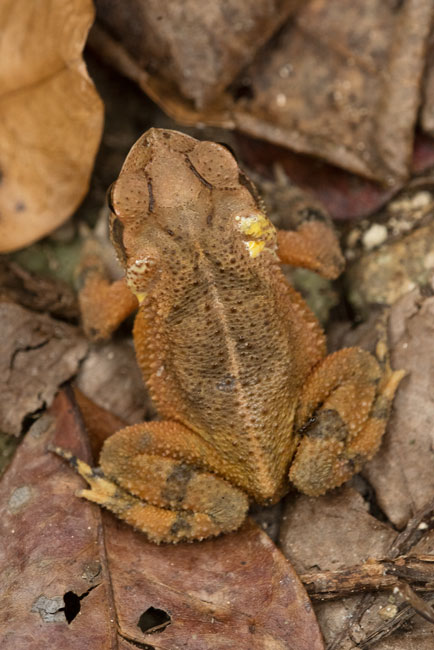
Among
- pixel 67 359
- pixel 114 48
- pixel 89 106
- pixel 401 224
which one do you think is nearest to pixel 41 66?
pixel 89 106

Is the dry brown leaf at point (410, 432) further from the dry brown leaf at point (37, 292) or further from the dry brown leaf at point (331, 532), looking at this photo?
the dry brown leaf at point (37, 292)

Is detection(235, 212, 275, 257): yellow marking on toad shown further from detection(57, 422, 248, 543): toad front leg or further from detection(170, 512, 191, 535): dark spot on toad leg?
detection(170, 512, 191, 535): dark spot on toad leg

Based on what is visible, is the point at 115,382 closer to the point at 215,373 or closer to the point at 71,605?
the point at 215,373

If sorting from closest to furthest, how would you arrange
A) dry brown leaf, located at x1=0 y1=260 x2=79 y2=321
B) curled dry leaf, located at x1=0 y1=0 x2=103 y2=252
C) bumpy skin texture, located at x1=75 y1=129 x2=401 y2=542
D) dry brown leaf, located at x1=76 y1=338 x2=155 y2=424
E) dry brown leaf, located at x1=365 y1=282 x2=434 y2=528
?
bumpy skin texture, located at x1=75 y1=129 x2=401 y2=542, dry brown leaf, located at x1=365 y1=282 x2=434 y2=528, curled dry leaf, located at x1=0 y1=0 x2=103 y2=252, dry brown leaf, located at x1=76 y1=338 x2=155 y2=424, dry brown leaf, located at x1=0 y1=260 x2=79 y2=321

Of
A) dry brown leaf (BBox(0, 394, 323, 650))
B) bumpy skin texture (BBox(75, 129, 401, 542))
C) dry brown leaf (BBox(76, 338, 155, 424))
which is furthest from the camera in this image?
dry brown leaf (BBox(76, 338, 155, 424))

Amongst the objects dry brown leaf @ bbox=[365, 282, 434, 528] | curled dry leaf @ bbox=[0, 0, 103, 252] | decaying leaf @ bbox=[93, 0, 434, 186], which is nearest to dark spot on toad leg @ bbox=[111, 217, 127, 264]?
curled dry leaf @ bbox=[0, 0, 103, 252]
